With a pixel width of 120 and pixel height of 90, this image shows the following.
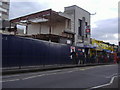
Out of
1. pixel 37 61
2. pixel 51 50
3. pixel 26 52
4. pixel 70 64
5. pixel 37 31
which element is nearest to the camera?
pixel 26 52

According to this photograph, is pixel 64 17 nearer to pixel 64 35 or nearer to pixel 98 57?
pixel 64 35

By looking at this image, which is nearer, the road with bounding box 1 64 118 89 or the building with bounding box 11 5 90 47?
the road with bounding box 1 64 118 89

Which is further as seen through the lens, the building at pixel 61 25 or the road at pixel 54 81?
the building at pixel 61 25

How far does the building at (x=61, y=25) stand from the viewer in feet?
94.6

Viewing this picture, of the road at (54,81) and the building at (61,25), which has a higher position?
the building at (61,25)

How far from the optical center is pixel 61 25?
31484 millimetres

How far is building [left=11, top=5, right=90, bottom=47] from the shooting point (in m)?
28.8

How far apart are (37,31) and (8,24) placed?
20.4ft

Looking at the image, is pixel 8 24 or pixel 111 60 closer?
pixel 8 24

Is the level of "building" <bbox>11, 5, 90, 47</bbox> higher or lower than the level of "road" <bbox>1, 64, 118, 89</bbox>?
higher

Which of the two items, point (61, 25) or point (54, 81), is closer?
point (54, 81)

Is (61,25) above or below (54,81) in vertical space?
above

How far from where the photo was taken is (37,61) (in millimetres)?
17281

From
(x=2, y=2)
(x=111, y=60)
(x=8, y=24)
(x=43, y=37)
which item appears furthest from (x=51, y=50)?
(x=2, y=2)
